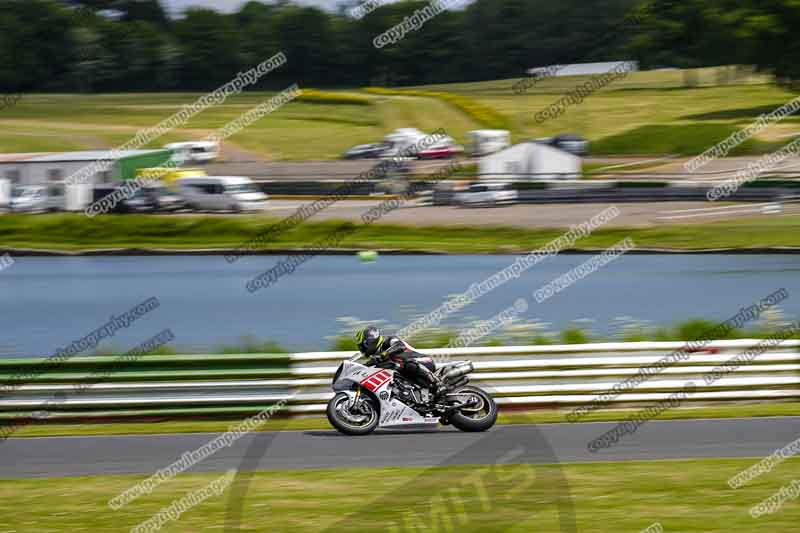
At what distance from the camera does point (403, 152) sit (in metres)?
65.4

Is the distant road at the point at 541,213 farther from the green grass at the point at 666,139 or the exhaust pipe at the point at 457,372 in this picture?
the exhaust pipe at the point at 457,372

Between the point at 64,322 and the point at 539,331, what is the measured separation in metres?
14.4

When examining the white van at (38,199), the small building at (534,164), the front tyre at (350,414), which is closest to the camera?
the front tyre at (350,414)

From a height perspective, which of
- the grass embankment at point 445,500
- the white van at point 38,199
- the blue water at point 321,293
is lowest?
the white van at point 38,199

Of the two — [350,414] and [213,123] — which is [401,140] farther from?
[350,414]

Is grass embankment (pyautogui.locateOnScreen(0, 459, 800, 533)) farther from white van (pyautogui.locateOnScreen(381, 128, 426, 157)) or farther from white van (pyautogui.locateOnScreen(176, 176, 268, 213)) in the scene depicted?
white van (pyautogui.locateOnScreen(381, 128, 426, 157))

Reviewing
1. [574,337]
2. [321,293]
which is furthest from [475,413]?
[321,293]

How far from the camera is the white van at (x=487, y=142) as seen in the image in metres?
63.4

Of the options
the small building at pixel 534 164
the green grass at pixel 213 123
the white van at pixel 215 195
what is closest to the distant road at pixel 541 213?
the white van at pixel 215 195

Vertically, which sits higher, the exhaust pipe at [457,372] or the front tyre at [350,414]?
the exhaust pipe at [457,372]

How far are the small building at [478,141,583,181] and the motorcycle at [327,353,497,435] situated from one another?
44675 millimetres

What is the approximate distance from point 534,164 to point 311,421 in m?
45.9

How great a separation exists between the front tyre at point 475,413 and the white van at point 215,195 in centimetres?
4468

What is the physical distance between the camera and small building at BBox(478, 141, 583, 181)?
5672cm
